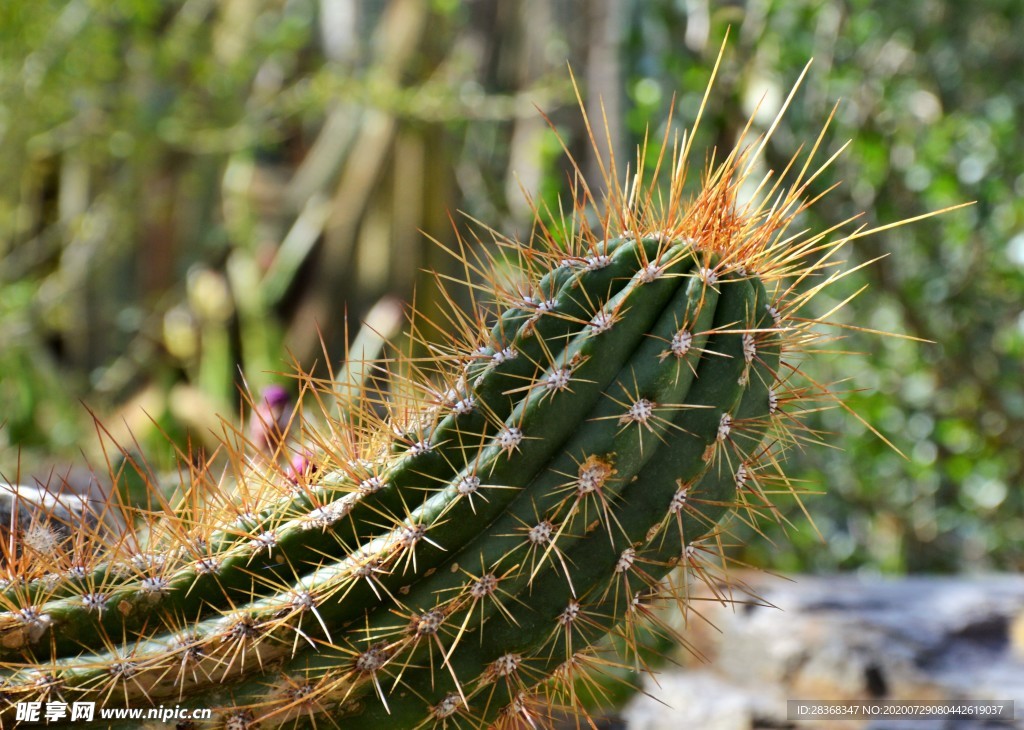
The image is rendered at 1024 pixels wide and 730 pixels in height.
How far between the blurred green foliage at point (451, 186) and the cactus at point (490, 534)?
1.23 meters

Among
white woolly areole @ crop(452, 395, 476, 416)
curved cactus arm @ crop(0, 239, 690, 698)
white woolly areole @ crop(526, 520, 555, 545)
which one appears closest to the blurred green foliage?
curved cactus arm @ crop(0, 239, 690, 698)

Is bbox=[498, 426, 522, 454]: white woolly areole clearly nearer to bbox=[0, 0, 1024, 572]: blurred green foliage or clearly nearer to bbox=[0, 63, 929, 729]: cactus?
bbox=[0, 63, 929, 729]: cactus

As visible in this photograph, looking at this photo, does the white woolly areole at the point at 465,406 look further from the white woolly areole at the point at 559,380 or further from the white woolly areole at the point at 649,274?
the white woolly areole at the point at 649,274

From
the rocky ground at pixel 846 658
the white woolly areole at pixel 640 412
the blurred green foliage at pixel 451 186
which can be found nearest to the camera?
the white woolly areole at pixel 640 412

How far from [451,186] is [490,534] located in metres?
5.03

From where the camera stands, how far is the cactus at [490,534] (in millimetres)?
1348

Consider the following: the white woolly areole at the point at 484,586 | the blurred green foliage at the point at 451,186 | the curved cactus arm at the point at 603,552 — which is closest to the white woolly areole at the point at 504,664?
the curved cactus arm at the point at 603,552

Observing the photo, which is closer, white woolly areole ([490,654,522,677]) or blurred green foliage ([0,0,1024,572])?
white woolly areole ([490,654,522,677])

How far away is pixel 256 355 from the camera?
574 centimetres

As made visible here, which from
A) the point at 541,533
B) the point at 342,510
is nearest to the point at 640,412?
the point at 541,533

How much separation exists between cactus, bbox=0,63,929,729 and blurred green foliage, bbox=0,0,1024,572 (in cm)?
123

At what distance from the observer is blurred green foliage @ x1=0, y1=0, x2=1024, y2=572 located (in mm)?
3965

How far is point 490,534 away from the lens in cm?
136

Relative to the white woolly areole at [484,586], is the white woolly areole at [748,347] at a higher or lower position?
higher
